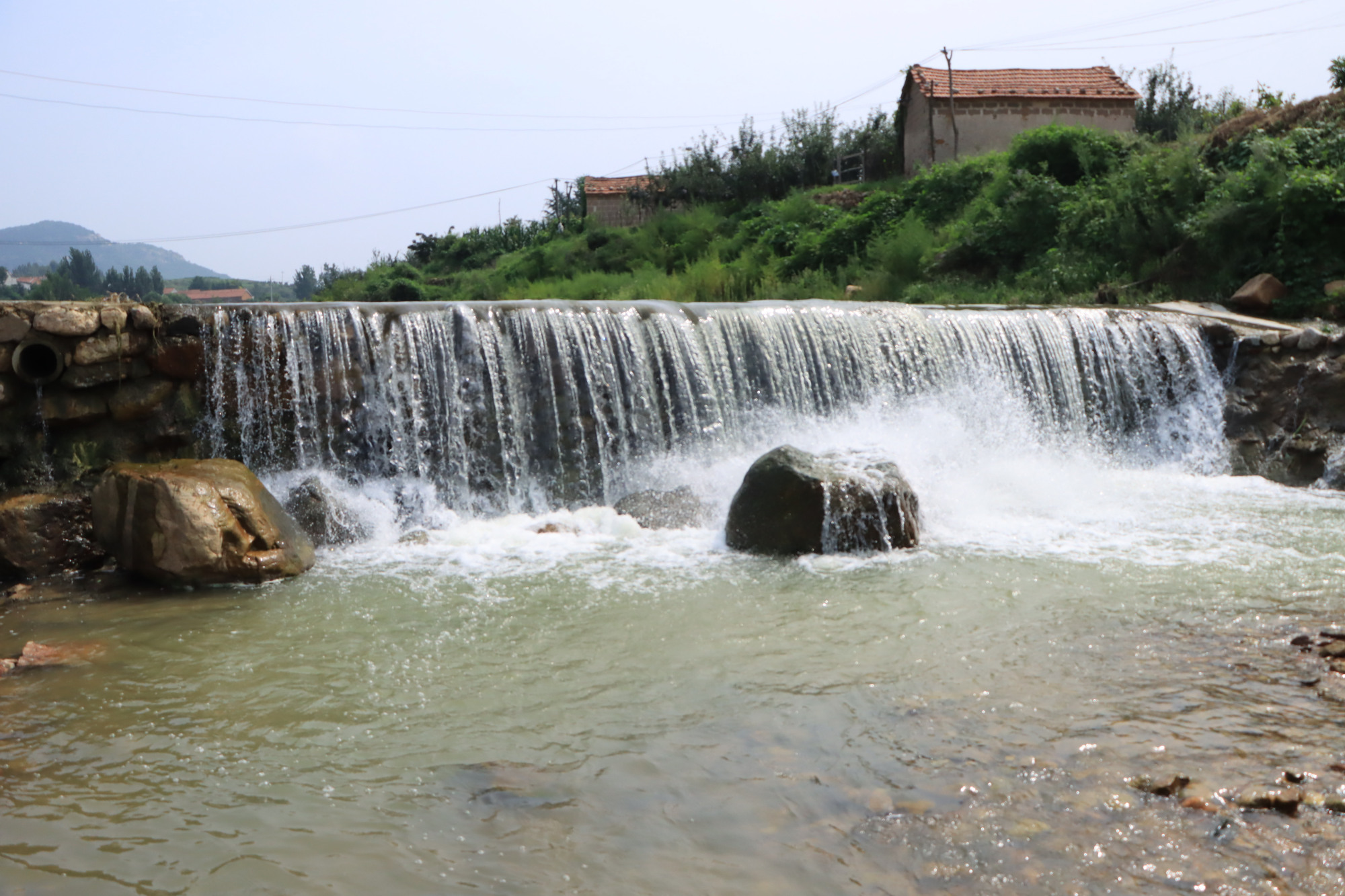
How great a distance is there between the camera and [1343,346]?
400 inches

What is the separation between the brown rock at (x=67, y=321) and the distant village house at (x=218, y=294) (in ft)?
205

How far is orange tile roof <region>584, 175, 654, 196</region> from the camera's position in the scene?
100 feet

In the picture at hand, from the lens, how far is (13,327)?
7.59m

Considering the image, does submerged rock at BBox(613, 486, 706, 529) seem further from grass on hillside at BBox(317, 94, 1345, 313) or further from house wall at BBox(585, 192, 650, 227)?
house wall at BBox(585, 192, 650, 227)

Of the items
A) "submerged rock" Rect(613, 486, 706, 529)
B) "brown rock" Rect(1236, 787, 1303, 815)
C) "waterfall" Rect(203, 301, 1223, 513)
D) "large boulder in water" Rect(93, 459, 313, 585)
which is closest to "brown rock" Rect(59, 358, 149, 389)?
"waterfall" Rect(203, 301, 1223, 513)

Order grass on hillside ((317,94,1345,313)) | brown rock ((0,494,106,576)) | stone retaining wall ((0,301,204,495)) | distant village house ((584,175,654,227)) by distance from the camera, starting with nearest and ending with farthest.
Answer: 1. brown rock ((0,494,106,576))
2. stone retaining wall ((0,301,204,495))
3. grass on hillside ((317,94,1345,313))
4. distant village house ((584,175,654,227))

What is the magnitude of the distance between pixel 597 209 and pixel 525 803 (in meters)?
28.8

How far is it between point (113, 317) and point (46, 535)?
77.7 inches

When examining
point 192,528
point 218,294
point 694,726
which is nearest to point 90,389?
point 192,528

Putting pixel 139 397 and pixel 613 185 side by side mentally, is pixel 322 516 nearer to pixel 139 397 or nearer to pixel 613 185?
pixel 139 397

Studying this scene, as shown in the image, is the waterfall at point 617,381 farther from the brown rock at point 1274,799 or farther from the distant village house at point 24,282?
the distant village house at point 24,282

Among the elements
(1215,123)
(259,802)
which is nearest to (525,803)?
(259,802)

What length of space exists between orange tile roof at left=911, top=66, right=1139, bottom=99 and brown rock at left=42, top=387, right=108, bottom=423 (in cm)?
2070

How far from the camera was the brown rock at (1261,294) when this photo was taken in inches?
467
